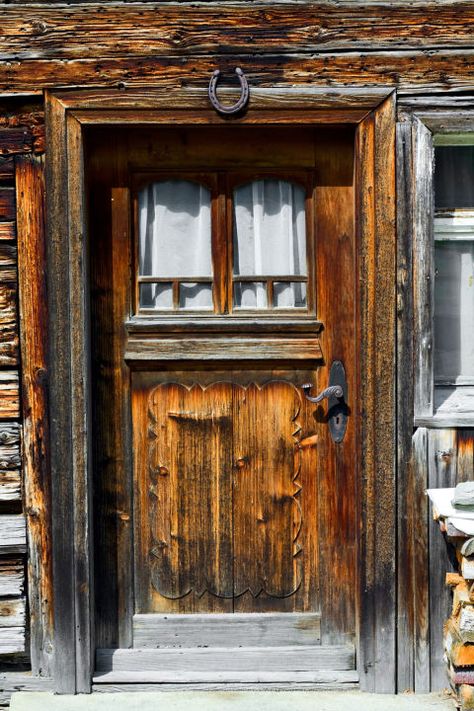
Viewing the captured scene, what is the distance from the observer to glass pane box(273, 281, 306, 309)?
3709mm

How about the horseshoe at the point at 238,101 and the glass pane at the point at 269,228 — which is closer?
the horseshoe at the point at 238,101

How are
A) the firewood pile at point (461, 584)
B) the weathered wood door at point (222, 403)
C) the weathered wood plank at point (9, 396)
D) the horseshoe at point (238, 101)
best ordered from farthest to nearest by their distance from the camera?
the weathered wood door at point (222, 403), the weathered wood plank at point (9, 396), the horseshoe at point (238, 101), the firewood pile at point (461, 584)

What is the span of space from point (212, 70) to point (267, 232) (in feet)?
2.21

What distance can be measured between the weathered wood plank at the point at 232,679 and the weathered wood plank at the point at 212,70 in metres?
2.37

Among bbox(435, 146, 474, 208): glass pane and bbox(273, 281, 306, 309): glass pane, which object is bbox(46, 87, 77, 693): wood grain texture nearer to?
bbox(273, 281, 306, 309): glass pane

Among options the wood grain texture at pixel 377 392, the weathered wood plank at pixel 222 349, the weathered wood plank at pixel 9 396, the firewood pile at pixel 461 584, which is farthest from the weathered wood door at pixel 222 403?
A: the firewood pile at pixel 461 584

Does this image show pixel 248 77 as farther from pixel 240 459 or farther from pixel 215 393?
pixel 240 459

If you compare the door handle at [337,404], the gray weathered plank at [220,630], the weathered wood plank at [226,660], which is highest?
the door handle at [337,404]

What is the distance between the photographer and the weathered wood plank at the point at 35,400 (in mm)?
3510

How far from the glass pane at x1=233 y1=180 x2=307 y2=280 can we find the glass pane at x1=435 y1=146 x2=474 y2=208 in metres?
0.56

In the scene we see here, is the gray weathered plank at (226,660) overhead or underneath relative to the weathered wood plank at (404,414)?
underneath

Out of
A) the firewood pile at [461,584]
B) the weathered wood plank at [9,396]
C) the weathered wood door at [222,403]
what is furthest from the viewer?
the weathered wood door at [222,403]

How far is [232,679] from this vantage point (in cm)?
367

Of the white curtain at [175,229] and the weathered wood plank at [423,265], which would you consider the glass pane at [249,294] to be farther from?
the weathered wood plank at [423,265]
